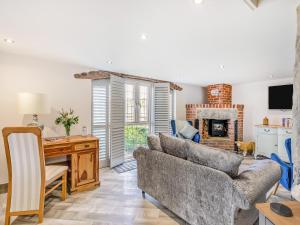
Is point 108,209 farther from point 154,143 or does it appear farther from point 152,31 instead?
point 152,31

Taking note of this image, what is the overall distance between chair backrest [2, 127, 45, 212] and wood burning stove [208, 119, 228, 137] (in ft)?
16.4

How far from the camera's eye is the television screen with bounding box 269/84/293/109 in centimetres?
455

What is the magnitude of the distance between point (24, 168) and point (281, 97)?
5647 millimetres

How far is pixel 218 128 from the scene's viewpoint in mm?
5816

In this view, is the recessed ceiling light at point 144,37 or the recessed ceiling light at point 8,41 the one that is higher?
the recessed ceiling light at point 144,37

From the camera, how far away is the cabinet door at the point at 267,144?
452 cm

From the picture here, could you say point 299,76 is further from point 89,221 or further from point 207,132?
point 207,132

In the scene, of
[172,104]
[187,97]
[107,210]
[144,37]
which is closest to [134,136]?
[172,104]

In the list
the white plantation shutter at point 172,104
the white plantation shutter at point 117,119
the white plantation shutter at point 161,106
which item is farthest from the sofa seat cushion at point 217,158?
the white plantation shutter at point 172,104

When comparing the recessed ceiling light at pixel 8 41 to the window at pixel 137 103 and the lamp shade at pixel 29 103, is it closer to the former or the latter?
the lamp shade at pixel 29 103

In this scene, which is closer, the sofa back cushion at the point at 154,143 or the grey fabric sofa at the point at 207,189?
the grey fabric sofa at the point at 207,189

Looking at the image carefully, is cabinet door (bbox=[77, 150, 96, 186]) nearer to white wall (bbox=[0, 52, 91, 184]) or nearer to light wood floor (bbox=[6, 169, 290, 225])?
light wood floor (bbox=[6, 169, 290, 225])

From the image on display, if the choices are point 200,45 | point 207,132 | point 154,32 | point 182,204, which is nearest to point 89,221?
point 182,204

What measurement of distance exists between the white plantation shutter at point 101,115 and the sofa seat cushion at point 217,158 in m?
2.44
